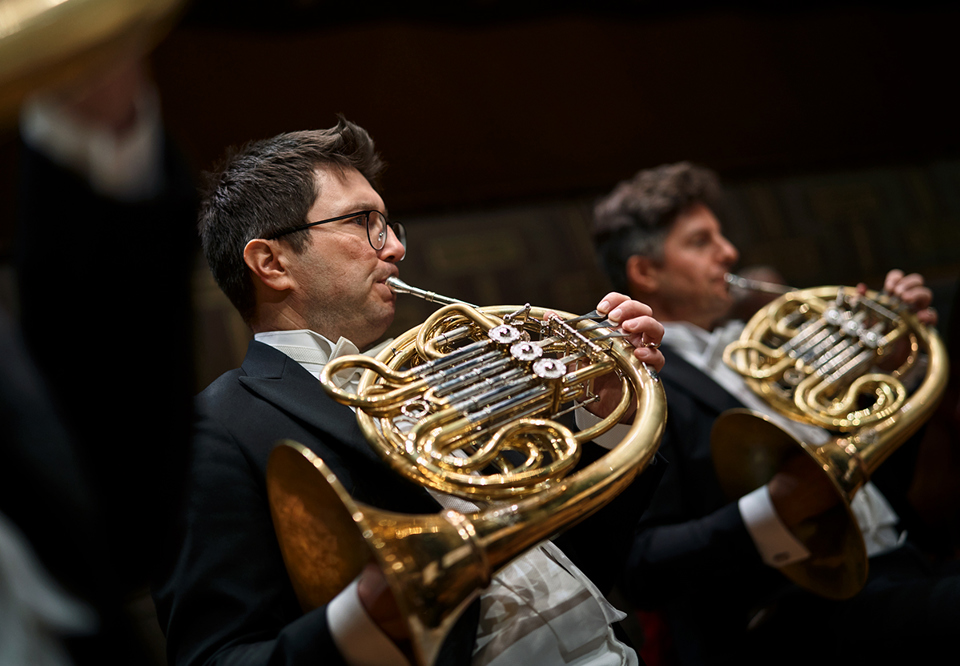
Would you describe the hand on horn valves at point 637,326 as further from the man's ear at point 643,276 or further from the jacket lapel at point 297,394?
the man's ear at point 643,276

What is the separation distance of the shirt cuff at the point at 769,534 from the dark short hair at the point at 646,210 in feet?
2.41

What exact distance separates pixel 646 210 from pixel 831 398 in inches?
26.1

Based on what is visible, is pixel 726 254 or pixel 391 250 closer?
pixel 391 250

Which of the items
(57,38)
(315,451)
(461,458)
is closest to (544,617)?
(461,458)

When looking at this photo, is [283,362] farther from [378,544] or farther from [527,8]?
[527,8]

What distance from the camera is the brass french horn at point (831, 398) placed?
4.37ft

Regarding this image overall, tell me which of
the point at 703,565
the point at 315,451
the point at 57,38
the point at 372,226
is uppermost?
the point at 57,38

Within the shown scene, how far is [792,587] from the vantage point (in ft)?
5.13

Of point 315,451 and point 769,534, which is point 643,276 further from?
point 315,451

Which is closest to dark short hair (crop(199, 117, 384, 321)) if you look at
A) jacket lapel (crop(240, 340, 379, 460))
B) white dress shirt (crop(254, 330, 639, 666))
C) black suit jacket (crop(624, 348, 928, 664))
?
jacket lapel (crop(240, 340, 379, 460))

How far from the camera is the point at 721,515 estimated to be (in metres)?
1.44

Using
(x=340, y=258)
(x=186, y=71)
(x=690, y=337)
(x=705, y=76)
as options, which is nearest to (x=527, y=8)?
(x=705, y=76)

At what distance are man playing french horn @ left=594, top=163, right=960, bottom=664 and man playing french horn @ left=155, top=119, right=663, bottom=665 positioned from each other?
34 centimetres

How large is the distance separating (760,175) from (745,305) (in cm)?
92
